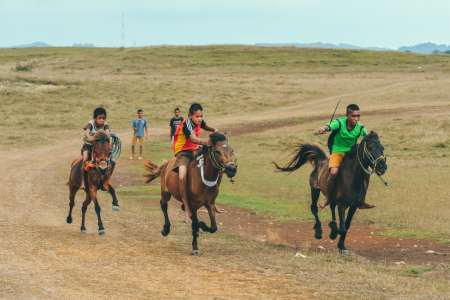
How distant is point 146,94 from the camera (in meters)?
52.7

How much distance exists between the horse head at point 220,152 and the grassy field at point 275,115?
68.4 inches

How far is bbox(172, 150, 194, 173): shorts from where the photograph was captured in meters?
11.3

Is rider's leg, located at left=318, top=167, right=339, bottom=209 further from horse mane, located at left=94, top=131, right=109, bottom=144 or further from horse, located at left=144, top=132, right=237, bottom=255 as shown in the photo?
horse mane, located at left=94, top=131, right=109, bottom=144

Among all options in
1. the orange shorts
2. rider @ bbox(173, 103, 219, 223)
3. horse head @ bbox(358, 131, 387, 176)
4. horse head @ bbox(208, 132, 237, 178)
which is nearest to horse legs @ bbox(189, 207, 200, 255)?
rider @ bbox(173, 103, 219, 223)

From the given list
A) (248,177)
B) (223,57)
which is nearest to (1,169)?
(248,177)

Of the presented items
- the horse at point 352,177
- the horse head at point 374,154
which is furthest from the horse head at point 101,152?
the horse head at point 374,154

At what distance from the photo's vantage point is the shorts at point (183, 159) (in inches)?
444

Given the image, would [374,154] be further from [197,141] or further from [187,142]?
[187,142]

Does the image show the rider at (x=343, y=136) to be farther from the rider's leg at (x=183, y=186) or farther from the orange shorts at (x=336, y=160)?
the rider's leg at (x=183, y=186)

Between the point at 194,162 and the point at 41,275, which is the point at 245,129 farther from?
the point at 41,275

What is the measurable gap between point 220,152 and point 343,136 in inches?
115

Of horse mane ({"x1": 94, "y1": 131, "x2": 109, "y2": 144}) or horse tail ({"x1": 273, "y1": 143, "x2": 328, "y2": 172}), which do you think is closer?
horse mane ({"x1": 94, "y1": 131, "x2": 109, "y2": 144})

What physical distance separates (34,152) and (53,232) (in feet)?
60.9

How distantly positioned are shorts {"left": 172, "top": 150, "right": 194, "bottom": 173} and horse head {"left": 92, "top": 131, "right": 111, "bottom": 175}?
68.5 inches
